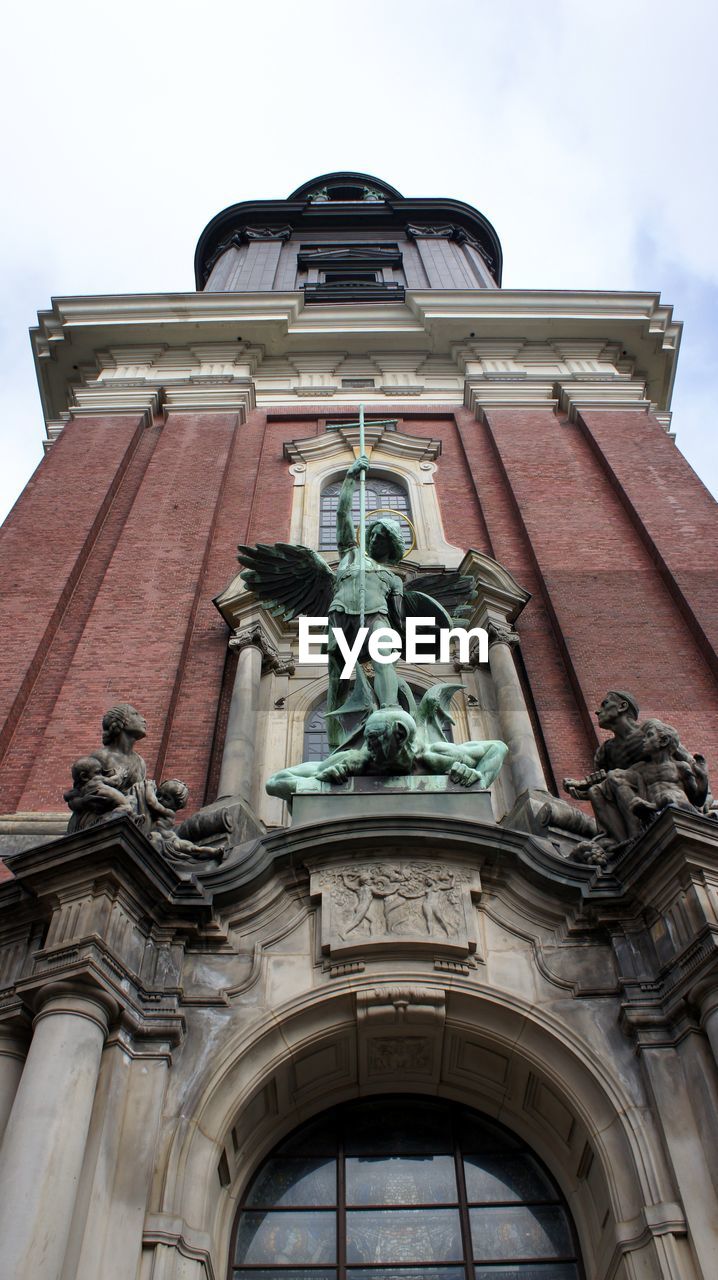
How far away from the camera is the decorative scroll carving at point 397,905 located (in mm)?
7055

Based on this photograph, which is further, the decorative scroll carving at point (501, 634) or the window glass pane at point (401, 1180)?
the decorative scroll carving at point (501, 634)

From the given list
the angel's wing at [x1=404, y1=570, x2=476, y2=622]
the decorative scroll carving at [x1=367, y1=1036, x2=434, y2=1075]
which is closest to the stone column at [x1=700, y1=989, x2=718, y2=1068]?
the decorative scroll carving at [x1=367, y1=1036, x2=434, y2=1075]

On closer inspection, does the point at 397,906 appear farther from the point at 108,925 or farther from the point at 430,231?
the point at 430,231

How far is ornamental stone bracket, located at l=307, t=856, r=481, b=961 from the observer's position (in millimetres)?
7051

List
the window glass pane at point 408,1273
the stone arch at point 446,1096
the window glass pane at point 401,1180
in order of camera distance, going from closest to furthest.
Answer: the stone arch at point 446,1096, the window glass pane at point 408,1273, the window glass pane at point 401,1180

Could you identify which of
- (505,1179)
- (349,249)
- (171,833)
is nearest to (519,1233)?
(505,1179)

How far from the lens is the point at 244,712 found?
1075cm

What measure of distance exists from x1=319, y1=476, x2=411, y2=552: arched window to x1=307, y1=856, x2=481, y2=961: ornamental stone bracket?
7.36 m

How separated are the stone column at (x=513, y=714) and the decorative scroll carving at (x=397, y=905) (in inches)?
89.5

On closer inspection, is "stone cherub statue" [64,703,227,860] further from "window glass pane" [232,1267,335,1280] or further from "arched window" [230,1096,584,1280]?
"window glass pane" [232,1267,335,1280]

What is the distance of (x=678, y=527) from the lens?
1355cm

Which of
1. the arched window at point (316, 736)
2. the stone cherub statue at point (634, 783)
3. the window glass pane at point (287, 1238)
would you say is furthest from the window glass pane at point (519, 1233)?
the arched window at point (316, 736)

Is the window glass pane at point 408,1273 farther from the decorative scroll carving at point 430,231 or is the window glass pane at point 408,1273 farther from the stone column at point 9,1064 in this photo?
the decorative scroll carving at point 430,231

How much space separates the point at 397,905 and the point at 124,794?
6.59ft
